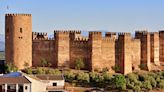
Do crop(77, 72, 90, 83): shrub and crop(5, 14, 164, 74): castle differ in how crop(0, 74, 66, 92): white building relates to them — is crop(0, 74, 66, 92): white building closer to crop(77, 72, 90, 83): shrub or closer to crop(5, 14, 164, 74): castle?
crop(77, 72, 90, 83): shrub

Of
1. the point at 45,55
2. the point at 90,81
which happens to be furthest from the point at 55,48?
the point at 90,81

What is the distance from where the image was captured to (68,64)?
204 ft

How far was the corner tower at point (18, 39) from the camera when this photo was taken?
200 feet

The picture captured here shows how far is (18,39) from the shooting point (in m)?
61.0

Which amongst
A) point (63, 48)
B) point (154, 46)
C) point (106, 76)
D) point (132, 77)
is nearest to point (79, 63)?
point (63, 48)

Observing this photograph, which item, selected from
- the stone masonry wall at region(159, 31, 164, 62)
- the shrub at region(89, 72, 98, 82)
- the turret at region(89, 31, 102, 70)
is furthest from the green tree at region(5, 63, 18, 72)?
the stone masonry wall at region(159, 31, 164, 62)

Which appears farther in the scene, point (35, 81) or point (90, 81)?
point (90, 81)

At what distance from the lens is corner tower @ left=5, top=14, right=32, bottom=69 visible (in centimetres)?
6084

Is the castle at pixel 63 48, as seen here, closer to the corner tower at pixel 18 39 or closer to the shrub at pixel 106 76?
the corner tower at pixel 18 39

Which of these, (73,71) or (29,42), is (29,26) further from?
(73,71)

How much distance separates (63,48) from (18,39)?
478cm

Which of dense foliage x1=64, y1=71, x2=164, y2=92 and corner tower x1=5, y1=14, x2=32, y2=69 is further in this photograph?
corner tower x1=5, y1=14, x2=32, y2=69

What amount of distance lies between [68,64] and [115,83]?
6638mm

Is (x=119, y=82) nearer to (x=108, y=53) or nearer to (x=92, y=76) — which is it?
(x=92, y=76)
